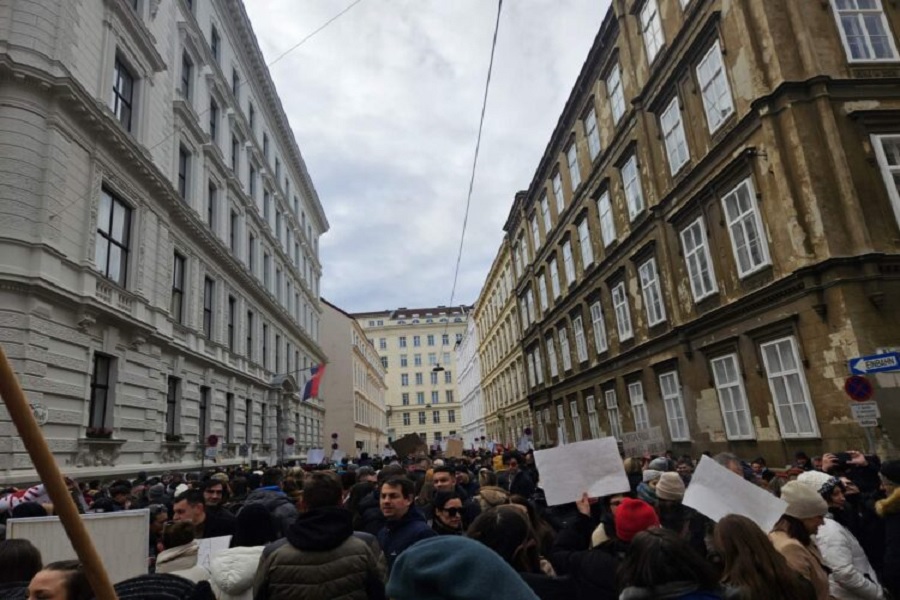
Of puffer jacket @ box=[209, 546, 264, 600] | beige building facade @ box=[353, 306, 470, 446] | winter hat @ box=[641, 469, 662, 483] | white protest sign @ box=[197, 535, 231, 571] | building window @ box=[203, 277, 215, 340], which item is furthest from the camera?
beige building facade @ box=[353, 306, 470, 446]

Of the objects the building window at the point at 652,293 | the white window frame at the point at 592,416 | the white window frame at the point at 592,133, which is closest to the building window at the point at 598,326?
the white window frame at the point at 592,416

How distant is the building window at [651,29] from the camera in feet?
53.8

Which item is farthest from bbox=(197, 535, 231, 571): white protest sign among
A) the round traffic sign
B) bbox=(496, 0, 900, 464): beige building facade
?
bbox=(496, 0, 900, 464): beige building facade

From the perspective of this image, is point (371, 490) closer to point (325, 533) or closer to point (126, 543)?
point (126, 543)

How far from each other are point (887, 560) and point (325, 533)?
3832mm

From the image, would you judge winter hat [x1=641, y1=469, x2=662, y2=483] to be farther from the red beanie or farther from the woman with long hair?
the woman with long hair

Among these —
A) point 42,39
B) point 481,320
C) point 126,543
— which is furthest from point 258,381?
point 481,320

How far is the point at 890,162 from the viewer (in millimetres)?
11031

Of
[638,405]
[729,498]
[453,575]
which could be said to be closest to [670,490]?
[729,498]

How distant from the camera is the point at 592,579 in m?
3.34

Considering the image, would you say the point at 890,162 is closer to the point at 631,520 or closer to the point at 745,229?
the point at 745,229

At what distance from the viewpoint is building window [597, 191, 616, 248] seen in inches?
815

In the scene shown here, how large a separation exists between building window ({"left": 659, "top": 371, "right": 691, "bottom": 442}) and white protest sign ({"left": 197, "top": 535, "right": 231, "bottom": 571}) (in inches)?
559

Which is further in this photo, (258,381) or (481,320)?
(481,320)
